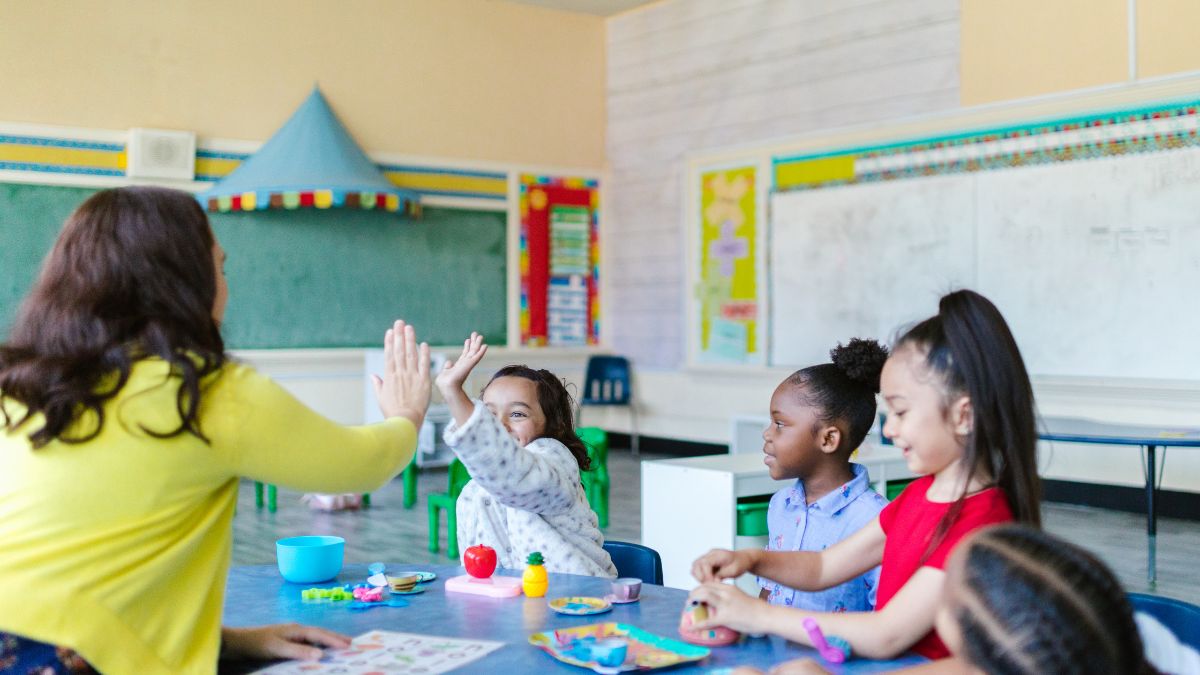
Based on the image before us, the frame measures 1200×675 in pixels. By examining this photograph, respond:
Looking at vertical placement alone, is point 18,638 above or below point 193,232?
below

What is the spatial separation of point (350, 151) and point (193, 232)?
623 cm

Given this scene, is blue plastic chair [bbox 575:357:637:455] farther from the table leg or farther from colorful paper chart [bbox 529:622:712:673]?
colorful paper chart [bbox 529:622:712:673]

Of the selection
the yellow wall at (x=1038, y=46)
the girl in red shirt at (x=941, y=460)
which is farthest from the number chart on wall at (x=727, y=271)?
the girl in red shirt at (x=941, y=460)

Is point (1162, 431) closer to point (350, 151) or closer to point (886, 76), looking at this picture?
point (886, 76)

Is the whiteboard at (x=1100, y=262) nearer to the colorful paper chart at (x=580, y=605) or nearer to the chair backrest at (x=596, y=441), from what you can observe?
the chair backrest at (x=596, y=441)

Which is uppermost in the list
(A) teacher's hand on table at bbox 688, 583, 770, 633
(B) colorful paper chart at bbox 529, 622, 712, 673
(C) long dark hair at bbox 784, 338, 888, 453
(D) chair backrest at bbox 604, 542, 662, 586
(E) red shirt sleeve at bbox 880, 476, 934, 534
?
(C) long dark hair at bbox 784, 338, 888, 453

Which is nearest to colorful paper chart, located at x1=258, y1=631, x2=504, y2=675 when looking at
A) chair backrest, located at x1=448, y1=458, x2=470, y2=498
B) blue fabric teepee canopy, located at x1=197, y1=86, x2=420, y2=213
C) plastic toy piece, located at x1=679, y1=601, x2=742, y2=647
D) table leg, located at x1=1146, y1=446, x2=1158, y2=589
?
plastic toy piece, located at x1=679, y1=601, x2=742, y2=647

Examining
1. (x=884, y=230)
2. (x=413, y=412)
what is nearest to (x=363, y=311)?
(x=884, y=230)

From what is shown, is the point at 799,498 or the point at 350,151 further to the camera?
the point at 350,151

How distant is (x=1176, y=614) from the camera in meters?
1.50

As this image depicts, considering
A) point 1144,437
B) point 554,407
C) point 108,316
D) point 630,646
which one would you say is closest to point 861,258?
point 1144,437

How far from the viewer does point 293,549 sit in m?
1.80

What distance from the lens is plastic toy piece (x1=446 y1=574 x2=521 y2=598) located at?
1.72 m

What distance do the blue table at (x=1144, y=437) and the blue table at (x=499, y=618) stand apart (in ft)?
9.39
